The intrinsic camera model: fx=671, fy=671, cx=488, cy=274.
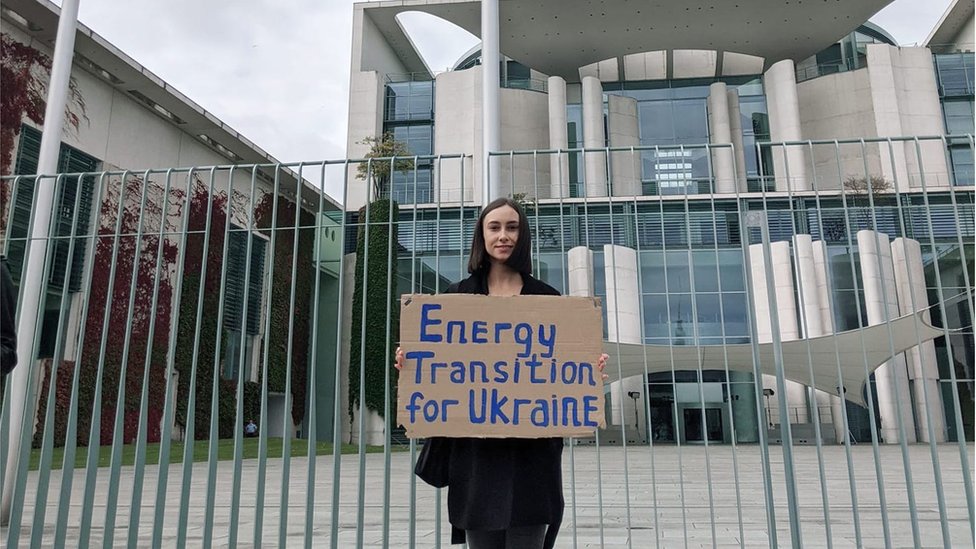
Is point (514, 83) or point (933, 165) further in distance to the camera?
point (514, 83)

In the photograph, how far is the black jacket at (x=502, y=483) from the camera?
197 centimetres

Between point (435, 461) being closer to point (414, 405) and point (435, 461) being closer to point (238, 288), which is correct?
point (414, 405)

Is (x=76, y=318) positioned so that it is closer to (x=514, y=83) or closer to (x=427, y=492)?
(x=427, y=492)

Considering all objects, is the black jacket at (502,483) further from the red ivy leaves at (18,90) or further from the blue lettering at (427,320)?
the red ivy leaves at (18,90)

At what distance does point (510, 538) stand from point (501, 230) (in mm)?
962

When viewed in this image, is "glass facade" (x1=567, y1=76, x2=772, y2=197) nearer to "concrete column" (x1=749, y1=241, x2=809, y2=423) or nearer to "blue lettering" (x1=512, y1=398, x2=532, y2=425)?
"concrete column" (x1=749, y1=241, x2=809, y2=423)

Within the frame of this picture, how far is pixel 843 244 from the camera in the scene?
21.4 meters

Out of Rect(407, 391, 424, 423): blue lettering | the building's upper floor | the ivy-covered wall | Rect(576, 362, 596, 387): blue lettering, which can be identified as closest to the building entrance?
the building's upper floor

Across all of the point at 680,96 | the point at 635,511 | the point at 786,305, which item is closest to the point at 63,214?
the point at 635,511

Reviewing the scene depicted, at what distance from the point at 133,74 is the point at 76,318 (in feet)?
23.4

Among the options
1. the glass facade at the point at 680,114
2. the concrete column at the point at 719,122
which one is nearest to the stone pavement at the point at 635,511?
the concrete column at the point at 719,122

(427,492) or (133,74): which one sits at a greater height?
(133,74)

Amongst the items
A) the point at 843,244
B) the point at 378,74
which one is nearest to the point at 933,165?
the point at 843,244

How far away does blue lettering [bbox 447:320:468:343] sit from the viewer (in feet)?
7.75
